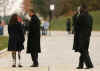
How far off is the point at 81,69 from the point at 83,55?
44cm

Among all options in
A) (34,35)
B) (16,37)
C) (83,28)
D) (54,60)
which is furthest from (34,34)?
(54,60)

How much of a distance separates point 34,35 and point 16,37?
0.54 m

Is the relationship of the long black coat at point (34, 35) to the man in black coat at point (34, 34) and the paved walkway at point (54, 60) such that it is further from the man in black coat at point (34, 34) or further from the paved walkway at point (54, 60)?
the paved walkway at point (54, 60)

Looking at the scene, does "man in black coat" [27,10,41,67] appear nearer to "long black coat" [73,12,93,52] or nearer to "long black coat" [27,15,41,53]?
"long black coat" [27,15,41,53]

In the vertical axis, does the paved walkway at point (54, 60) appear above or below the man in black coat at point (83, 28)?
below

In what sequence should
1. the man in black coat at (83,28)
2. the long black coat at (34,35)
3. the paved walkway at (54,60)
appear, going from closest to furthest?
the man in black coat at (83,28) < the paved walkway at (54,60) < the long black coat at (34,35)

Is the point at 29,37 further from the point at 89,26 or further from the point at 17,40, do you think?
the point at 89,26

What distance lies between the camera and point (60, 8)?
382 ft

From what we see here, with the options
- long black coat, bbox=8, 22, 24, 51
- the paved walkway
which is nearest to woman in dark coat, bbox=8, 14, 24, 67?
long black coat, bbox=8, 22, 24, 51

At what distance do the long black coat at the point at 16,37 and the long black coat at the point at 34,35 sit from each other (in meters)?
0.27

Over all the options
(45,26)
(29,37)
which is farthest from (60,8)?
(29,37)

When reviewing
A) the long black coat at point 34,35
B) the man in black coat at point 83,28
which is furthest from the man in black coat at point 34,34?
the man in black coat at point 83,28

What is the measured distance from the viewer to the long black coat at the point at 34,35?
1372cm

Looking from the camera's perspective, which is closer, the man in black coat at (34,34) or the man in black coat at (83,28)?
the man in black coat at (83,28)
